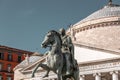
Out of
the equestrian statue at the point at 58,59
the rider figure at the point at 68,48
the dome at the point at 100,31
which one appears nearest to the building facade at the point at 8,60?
the dome at the point at 100,31

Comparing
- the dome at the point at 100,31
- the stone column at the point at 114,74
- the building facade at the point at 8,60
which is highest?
the dome at the point at 100,31

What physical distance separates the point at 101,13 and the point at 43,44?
40510mm

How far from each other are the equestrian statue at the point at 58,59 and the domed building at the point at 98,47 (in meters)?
24.3

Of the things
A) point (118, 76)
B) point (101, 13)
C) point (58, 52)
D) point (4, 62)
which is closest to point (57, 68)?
point (58, 52)

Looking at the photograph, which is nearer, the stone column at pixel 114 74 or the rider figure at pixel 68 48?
the rider figure at pixel 68 48

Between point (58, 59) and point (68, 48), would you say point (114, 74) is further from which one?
point (58, 59)

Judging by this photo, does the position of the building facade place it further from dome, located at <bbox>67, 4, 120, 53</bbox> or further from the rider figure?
the rider figure

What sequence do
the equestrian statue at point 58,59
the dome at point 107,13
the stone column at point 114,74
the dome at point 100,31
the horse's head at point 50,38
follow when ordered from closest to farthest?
the equestrian statue at point 58,59, the horse's head at point 50,38, the stone column at point 114,74, the dome at point 100,31, the dome at point 107,13

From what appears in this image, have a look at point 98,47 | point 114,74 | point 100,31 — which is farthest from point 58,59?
point 100,31

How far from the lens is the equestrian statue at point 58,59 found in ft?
32.0

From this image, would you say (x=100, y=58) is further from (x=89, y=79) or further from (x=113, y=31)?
(x=113, y=31)

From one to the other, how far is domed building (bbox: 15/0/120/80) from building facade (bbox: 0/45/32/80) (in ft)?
33.6

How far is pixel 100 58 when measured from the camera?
36.6 m

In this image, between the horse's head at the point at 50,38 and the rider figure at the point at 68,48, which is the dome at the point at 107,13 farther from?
the horse's head at the point at 50,38
